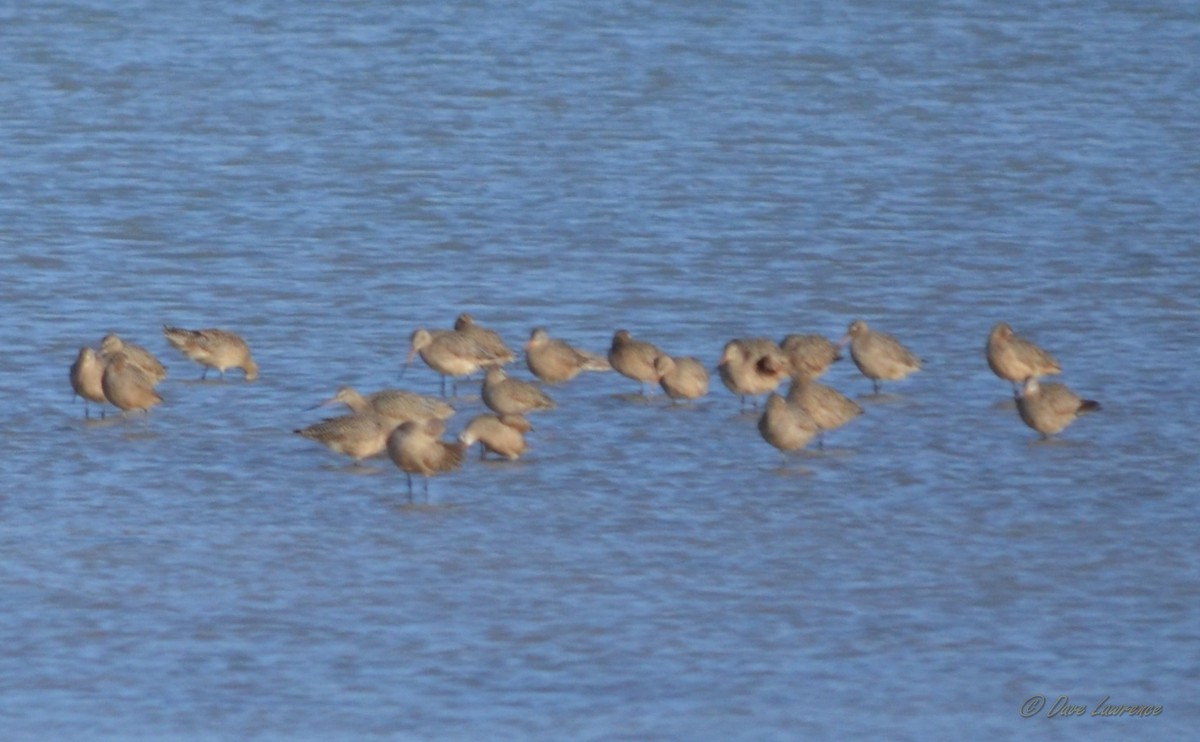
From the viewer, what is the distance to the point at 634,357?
38.8 feet

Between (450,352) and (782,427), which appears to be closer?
(782,427)

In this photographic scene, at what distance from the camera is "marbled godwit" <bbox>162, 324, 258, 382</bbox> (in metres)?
11.9

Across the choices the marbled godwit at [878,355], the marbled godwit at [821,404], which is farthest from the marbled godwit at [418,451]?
the marbled godwit at [878,355]

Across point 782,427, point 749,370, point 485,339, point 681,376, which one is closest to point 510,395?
point 681,376

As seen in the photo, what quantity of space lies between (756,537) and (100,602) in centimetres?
250

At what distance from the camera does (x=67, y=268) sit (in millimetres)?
14883

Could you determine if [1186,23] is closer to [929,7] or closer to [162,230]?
[929,7]

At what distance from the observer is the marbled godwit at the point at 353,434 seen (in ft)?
34.4

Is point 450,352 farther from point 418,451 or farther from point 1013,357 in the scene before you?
point 1013,357

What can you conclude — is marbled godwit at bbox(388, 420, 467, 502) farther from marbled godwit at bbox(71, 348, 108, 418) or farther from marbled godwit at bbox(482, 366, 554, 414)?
marbled godwit at bbox(71, 348, 108, 418)

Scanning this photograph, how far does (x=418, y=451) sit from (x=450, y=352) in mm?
2088

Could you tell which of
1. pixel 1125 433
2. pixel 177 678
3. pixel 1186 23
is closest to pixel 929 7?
pixel 1186 23

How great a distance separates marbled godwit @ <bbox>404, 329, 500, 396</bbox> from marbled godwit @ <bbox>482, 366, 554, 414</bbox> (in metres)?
0.63
